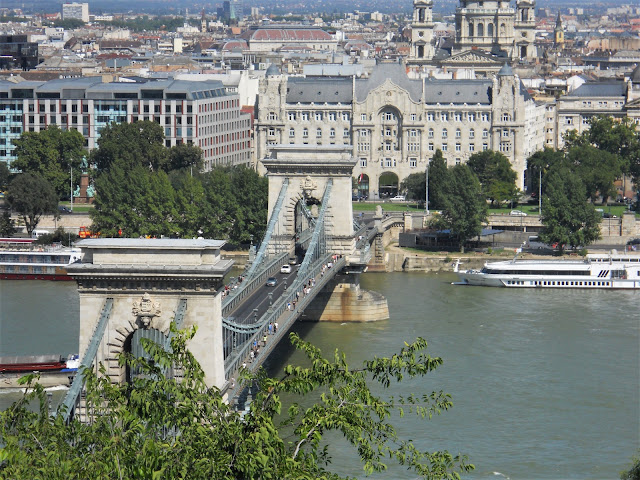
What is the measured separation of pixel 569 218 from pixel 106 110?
24.3m

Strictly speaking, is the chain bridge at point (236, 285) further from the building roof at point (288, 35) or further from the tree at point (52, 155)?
the building roof at point (288, 35)

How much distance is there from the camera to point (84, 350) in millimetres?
24406

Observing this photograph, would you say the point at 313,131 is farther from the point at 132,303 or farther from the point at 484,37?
the point at 132,303

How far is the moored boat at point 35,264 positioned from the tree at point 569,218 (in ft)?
51.4

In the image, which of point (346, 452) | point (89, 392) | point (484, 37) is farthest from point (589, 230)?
point (484, 37)

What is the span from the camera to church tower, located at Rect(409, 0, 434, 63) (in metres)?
106

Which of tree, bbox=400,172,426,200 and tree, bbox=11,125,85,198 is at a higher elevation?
tree, bbox=11,125,85,198

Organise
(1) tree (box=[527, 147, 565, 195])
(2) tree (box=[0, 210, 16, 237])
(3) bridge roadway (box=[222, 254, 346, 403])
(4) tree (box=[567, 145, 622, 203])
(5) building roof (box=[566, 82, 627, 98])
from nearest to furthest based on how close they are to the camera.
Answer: (3) bridge roadway (box=[222, 254, 346, 403]), (2) tree (box=[0, 210, 16, 237]), (4) tree (box=[567, 145, 622, 203]), (1) tree (box=[527, 147, 565, 195]), (5) building roof (box=[566, 82, 627, 98])

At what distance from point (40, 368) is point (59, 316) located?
773cm

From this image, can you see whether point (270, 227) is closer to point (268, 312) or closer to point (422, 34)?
point (268, 312)

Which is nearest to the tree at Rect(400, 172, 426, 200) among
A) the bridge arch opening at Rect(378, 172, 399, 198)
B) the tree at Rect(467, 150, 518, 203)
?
the tree at Rect(467, 150, 518, 203)

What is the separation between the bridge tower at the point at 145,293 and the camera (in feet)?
78.9

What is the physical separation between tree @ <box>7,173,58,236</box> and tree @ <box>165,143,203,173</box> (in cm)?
767

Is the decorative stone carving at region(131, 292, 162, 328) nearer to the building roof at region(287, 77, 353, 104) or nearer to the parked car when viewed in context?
the parked car
